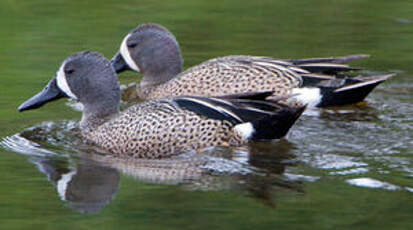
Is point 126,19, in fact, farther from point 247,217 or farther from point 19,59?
point 247,217

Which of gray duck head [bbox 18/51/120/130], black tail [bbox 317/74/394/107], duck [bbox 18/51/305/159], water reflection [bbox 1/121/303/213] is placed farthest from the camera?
black tail [bbox 317/74/394/107]

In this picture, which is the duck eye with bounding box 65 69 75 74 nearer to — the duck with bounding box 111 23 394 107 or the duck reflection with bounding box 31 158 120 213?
the duck reflection with bounding box 31 158 120 213

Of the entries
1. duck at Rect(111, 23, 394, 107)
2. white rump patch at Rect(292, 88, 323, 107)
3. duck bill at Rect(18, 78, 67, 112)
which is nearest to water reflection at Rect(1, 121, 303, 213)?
duck bill at Rect(18, 78, 67, 112)

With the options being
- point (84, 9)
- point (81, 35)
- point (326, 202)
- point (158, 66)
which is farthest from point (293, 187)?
point (84, 9)

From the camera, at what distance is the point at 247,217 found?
6520mm

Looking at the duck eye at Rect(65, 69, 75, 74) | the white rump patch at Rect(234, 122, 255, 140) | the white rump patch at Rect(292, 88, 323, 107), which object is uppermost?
the duck eye at Rect(65, 69, 75, 74)

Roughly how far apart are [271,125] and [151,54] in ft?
9.43

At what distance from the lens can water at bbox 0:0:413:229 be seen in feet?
21.8

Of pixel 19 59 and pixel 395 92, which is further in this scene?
pixel 19 59

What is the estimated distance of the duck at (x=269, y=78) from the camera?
985cm

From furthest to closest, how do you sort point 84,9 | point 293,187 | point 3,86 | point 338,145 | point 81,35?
point 84,9
point 81,35
point 3,86
point 338,145
point 293,187

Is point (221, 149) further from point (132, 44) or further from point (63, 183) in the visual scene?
point (132, 44)

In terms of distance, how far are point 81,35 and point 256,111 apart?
3.84 metres

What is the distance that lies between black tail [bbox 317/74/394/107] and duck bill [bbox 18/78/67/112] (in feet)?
8.22
